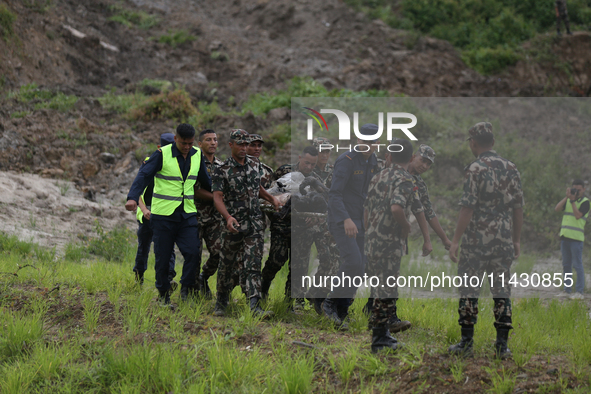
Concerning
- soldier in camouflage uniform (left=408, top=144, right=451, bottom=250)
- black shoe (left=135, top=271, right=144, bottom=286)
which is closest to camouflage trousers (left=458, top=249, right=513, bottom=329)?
soldier in camouflage uniform (left=408, top=144, right=451, bottom=250)

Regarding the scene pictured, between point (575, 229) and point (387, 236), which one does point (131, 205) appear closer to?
point (387, 236)

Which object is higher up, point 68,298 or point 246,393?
point 68,298

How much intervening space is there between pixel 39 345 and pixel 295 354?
2542mm

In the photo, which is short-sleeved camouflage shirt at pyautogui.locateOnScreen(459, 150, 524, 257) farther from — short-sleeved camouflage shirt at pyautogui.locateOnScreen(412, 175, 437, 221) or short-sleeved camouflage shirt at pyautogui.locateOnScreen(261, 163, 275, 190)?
short-sleeved camouflage shirt at pyautogui.locateOnScreen(261, 163, 275, 190)

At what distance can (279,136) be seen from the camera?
15.7 metres

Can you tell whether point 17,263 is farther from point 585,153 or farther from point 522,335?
point 585,153

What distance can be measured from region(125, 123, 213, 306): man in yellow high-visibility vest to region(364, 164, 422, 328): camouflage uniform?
87.5 inches

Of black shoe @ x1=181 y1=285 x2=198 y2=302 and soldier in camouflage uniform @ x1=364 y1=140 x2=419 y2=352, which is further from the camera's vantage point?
black shoe @ x1=181 y1=285 x2=198 y2=302

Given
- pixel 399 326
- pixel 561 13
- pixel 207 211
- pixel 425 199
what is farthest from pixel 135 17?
pixel 399 326

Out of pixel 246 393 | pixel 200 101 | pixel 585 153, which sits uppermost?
pixel 200 101

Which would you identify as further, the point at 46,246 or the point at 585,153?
the point at 585,153

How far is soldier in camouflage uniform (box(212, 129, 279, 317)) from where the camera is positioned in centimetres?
598

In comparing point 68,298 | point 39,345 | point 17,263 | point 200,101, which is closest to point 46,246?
point 17,263

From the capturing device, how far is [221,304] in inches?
242
